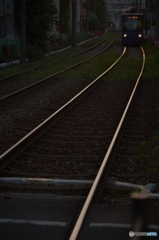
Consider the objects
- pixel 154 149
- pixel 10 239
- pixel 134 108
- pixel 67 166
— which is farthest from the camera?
pixel 134 108

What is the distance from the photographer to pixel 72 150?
9.55 metres

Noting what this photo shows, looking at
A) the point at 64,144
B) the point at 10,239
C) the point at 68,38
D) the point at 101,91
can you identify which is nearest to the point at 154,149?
the point at 64,144

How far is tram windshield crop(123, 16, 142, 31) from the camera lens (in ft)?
Result: 175

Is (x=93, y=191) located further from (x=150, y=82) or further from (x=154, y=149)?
(x=150, y=82)

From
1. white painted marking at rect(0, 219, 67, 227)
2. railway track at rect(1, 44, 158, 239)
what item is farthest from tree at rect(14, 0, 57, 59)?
white painted marking at rect(0, 219, 67, 227)

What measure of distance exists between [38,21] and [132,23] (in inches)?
722

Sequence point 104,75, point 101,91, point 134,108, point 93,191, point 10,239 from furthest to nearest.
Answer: point 104,75
point 101,91
point 134,108
point 93,191
point 10,239

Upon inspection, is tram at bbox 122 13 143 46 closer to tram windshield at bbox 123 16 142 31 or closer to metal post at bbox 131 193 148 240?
tram windshield at bbox 123 16 142 31

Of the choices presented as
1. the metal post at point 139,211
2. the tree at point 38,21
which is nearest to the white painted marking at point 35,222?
the metal post at point 139,211

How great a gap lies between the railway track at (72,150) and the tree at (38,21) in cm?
2347

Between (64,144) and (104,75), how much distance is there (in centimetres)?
1405

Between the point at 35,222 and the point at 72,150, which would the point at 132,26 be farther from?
the point at 35,222

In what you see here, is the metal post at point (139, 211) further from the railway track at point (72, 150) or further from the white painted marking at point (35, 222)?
the white painted marking at point (35, 222)

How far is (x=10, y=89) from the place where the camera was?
19078 mm
